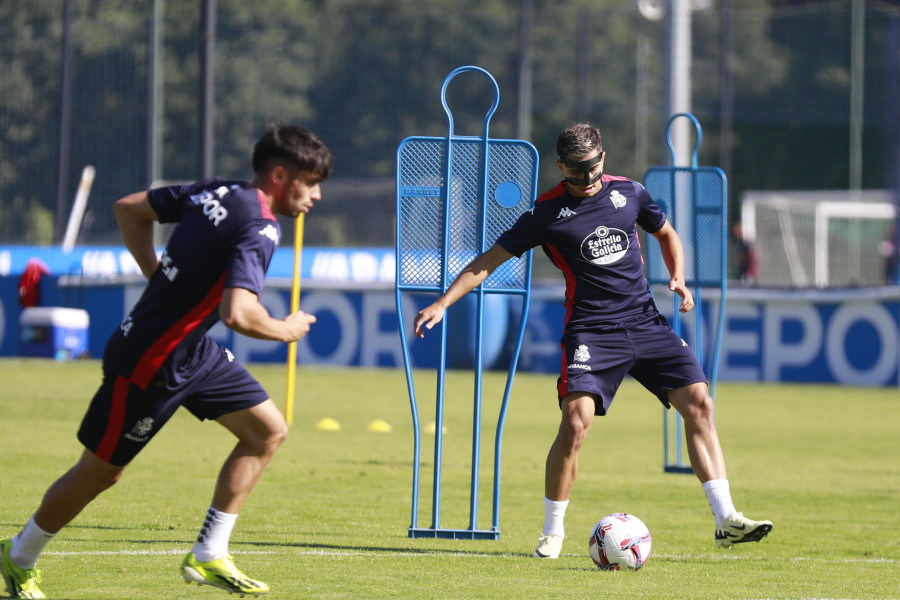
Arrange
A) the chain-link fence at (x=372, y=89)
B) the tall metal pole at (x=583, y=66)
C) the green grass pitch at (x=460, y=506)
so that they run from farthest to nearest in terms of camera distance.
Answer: the tall metal pole at (x=583, y=66) < the chain-link fence at (x=372, y=89) < the green grass pitch at (x=460, y=506)

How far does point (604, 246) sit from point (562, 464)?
1.18 meters

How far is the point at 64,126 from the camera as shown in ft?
97.6

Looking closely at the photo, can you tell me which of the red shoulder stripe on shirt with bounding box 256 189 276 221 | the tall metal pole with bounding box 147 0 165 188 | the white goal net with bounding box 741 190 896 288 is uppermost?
the tall metal pole with bounding box 147 0 165 188

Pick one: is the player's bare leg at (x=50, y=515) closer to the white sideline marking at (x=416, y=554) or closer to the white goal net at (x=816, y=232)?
the white sideline marking at (x=416, y=554)

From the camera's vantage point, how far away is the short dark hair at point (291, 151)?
535 centimetres

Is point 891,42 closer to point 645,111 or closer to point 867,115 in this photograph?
point 867,115

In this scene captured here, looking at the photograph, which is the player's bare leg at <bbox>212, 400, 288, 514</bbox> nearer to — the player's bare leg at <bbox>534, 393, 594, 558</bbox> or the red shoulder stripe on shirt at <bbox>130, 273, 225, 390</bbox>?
the red shoulder stripe on shirt at <bbox>130, 273, 225, 390</bbox>

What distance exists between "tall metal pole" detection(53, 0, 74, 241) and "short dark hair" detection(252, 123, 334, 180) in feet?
80.3

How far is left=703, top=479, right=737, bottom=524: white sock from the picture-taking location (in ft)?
23.0

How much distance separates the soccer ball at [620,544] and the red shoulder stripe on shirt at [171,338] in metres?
2.44

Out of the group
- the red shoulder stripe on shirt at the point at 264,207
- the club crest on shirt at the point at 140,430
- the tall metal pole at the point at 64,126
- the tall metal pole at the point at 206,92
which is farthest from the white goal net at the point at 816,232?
the club crest on shirt at the point at 140,430

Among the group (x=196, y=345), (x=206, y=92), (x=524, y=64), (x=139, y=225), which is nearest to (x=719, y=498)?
(x=196, y=345)

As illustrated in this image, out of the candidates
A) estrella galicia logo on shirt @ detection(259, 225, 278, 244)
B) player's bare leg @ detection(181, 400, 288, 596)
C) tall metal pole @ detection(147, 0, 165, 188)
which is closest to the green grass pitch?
player's bare leg @ detection(181, 400, 288, 596)

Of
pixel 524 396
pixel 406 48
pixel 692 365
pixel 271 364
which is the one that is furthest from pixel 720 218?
pixel 406 48
